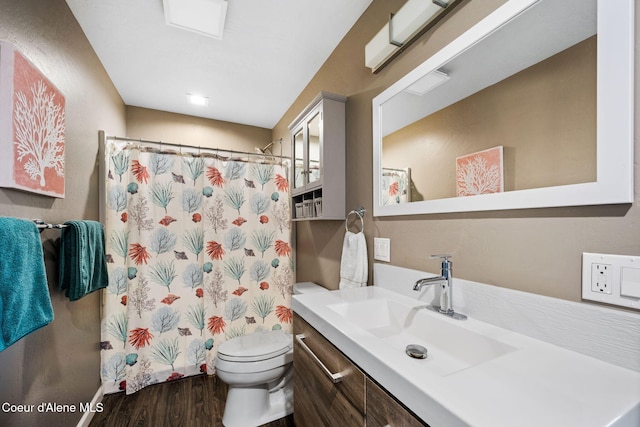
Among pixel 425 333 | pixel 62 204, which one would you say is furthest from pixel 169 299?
pixel 425 333

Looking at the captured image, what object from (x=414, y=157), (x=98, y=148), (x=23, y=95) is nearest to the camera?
(x=23, y=95)

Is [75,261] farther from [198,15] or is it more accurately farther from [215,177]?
[198,15]

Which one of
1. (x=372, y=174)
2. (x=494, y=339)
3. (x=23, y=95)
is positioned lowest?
(x=494, y=339)

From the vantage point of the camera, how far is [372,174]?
4.85ft

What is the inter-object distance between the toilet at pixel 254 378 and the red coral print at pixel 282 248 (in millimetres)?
827

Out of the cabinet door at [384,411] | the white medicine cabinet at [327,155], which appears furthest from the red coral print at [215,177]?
the cabinet door at [384,411]

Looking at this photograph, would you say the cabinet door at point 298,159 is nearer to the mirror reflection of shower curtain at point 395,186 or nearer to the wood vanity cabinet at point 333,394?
the mirror reflection of shower curtain at point 395,186

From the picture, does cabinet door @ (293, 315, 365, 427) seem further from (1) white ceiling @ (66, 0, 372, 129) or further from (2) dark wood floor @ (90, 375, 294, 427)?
(1) white ceiling @ (66, 0, 372, 129)

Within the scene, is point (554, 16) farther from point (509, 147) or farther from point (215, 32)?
point (215, 32)

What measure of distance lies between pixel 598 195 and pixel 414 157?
2.12 feet

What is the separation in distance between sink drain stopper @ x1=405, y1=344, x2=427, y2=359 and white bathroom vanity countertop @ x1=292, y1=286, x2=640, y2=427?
0.05 meters

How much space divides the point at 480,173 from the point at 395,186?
43cm

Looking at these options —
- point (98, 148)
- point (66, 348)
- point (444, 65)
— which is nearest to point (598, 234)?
point (444, 65)

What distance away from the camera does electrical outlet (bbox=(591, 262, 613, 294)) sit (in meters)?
0.63
